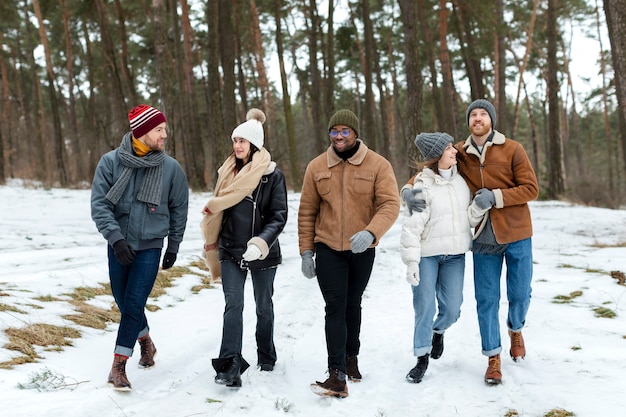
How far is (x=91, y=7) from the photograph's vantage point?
2025 cm

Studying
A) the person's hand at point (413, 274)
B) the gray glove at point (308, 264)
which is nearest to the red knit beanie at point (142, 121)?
the gray glove at point (308, 264)

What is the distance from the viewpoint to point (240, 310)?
405 centimetres

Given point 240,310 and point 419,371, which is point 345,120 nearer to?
point 240,310

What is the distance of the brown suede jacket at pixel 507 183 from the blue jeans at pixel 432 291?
1.25 feet

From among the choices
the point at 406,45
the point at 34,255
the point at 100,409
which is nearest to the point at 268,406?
the point at 100,409

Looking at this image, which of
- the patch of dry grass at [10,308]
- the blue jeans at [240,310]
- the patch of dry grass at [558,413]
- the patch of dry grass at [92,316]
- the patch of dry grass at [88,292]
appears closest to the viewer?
the patch of dry grass at [558,413]

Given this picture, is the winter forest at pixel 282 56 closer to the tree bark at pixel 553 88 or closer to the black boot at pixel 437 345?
the tree bark at pixel 553 88

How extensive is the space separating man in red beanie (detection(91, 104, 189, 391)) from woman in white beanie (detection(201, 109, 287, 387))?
0.42m

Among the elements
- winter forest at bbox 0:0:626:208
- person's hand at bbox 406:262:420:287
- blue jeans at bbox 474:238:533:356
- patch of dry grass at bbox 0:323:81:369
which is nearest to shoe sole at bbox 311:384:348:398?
person's hand at bbox 406:262:420:287

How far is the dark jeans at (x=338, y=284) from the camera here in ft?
12.7

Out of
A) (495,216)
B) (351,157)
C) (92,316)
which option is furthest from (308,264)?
(92,316)

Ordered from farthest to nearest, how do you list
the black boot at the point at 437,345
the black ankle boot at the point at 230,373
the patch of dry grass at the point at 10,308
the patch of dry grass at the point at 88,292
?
the patch of dry grass at the point at 88,292
the patch of dry grass at the point at 10,308
the black boot at the point at 437,345
the black ankle boot at the point at 230,373

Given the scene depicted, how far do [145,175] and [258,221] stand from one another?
939 mm

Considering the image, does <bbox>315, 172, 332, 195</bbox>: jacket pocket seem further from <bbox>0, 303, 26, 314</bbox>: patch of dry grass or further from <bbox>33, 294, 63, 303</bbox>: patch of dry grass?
<bbox>33, 294, 63, 303</bbox>: patch of dry grass
